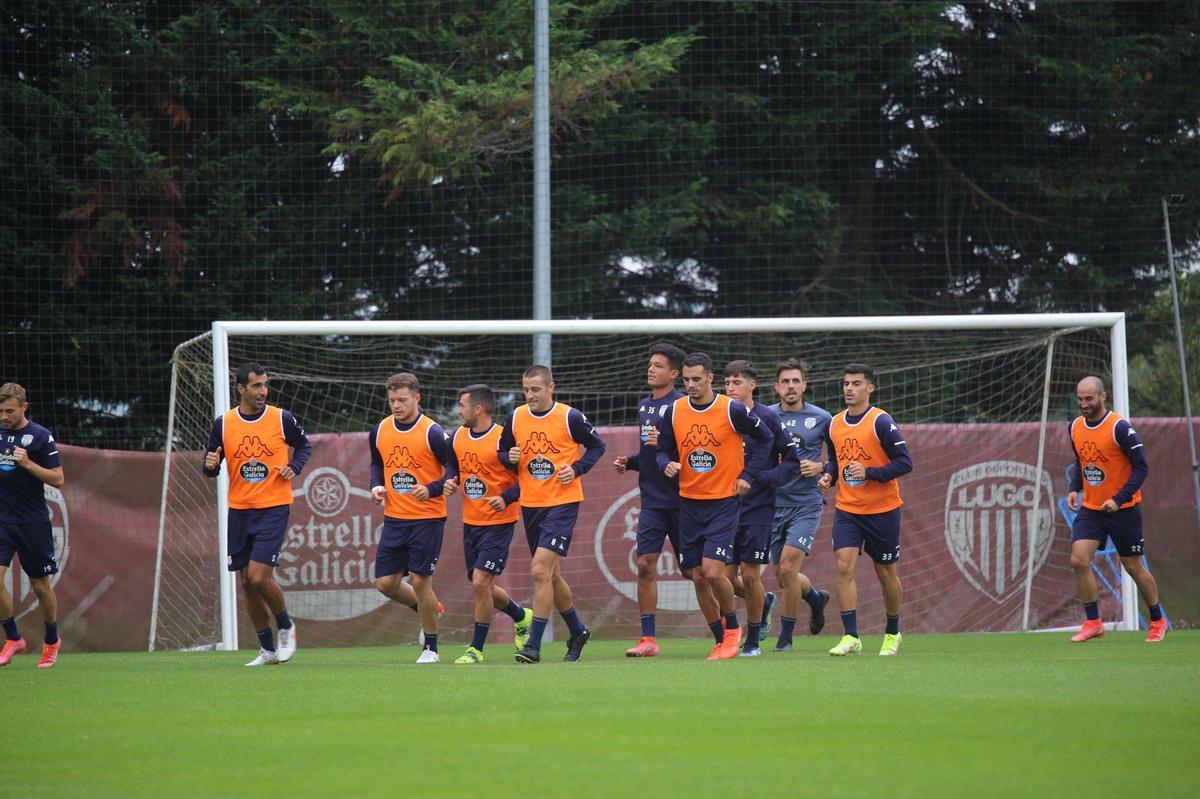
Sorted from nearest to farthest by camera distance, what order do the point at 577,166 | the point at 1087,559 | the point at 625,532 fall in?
the point at 1087,559 < the point at 625,532 < the point at 577,166

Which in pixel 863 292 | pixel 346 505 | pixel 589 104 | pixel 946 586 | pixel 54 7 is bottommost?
pixel 946 586

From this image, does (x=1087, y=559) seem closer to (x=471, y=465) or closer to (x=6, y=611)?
(x=471, y=465)

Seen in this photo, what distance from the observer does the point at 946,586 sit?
1744 centimetres

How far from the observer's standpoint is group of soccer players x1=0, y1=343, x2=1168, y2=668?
11.6 m

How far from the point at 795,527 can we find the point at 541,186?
6.90 metres

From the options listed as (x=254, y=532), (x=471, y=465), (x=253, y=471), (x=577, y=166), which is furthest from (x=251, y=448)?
(x=577, y=166)

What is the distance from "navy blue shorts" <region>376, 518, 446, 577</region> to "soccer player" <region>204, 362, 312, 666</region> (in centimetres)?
90

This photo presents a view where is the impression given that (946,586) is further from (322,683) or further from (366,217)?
(366,217)

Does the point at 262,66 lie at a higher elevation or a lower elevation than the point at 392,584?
higher

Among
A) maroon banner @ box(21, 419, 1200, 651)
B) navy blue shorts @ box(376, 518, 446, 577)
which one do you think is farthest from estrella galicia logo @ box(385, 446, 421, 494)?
maroon banner @ box(21, 419, 1200, 651)

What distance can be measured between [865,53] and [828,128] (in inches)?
56.2

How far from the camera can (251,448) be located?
11.8 m

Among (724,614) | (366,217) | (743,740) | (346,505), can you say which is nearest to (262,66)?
(366,217)

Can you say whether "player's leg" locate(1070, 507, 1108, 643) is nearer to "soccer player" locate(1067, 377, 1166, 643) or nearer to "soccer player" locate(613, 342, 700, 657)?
"soccer player" locate(1067, 377, 1166, 643)
